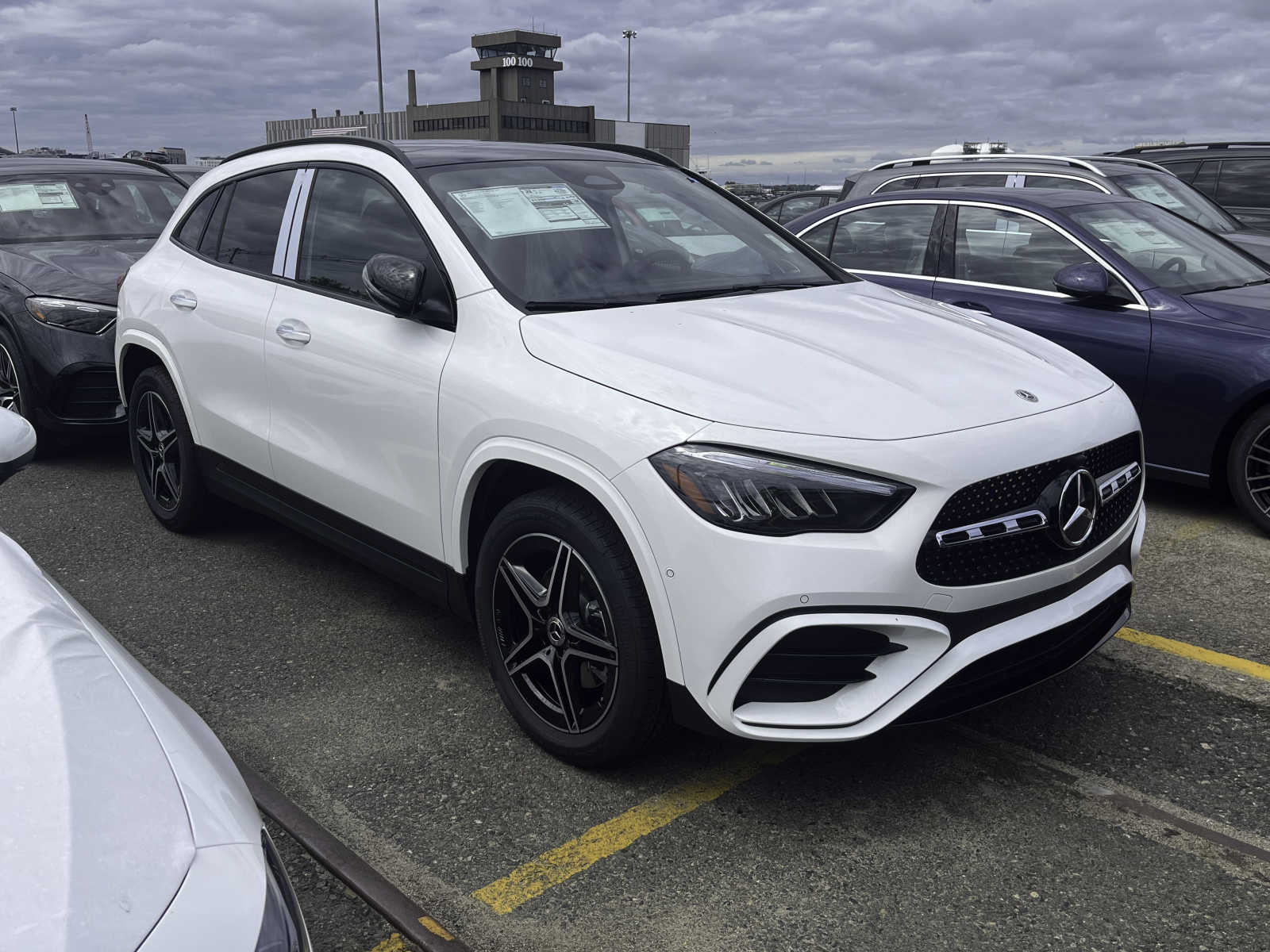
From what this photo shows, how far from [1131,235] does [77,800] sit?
18.7 feet

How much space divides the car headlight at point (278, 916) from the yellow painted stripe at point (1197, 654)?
288 centimetres

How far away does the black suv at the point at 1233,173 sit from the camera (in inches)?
422

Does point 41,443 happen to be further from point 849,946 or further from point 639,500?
point 849,946

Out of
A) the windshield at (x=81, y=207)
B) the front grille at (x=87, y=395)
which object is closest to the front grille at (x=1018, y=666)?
the front grille at (x=87, y=395)

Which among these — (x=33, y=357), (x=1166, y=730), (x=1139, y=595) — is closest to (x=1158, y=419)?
(x=1139, y=595)

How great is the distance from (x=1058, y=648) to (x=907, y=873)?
71cm

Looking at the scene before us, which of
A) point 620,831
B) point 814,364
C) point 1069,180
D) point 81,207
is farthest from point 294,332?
point 1069,180

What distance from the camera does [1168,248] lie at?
5812mm

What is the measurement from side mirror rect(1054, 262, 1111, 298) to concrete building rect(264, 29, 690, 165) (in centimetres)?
8912

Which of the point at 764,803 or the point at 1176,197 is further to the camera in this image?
the point at 1176,197

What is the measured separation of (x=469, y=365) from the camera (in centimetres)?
317

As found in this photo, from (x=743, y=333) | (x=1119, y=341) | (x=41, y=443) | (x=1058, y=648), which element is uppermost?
(x=743, y=333)

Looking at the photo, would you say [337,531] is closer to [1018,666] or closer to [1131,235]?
[1018,666]

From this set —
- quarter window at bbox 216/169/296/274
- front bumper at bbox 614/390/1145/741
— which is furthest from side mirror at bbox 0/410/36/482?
quarter window at bbox 216/169/296/274
